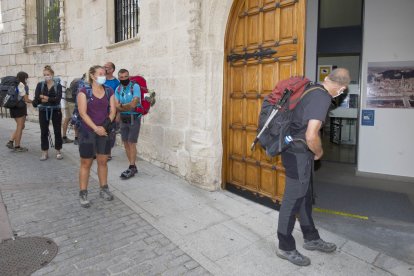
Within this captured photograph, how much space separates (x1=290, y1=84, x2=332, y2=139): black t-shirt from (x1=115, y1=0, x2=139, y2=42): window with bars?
5.32 meters

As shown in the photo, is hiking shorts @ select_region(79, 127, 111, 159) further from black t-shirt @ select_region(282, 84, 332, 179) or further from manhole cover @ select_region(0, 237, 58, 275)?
black t-shirt @ select_region(282, 84, 332, 179)

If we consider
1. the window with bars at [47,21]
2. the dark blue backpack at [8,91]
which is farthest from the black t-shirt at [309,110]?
the window with bars at [47,21]

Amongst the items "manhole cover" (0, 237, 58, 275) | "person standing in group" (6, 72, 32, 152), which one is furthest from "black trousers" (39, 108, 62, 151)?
"manhole cover" (0, 237, 58, 275)

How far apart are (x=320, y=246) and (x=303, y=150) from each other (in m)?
0.99

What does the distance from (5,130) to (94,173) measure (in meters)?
5.46

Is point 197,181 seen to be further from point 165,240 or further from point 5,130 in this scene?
point 5,130

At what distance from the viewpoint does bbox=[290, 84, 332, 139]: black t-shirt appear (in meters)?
2.81

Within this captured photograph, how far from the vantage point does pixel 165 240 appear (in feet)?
11.3

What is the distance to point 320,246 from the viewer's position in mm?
3285

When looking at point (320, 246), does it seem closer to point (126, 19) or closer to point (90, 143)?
point (90, 143)

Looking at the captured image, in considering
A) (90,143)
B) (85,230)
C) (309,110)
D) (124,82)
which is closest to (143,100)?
(124,82)

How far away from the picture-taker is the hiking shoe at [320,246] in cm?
327

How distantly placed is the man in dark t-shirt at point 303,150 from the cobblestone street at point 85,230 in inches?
31.7

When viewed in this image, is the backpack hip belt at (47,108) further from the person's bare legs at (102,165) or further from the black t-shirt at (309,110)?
the black t-shirt at (309,110)
